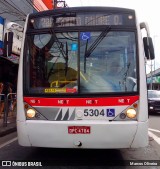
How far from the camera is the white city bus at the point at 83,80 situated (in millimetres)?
6172

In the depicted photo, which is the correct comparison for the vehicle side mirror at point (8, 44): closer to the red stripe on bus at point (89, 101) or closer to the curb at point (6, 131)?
the red stripe on bus at point (89, 101)

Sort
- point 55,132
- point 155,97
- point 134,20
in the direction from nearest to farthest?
point 55,132
point 134,20
point 155,97

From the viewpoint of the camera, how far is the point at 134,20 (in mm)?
6633

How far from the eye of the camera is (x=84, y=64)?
6.41 metres

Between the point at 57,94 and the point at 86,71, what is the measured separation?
2.22 ft

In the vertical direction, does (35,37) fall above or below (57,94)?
above

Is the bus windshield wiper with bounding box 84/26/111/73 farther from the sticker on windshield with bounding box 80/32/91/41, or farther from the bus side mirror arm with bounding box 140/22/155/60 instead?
the bus side mirror arm with bounding box 140/22/155/60

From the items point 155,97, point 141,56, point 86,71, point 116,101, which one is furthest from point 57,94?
point 155,97

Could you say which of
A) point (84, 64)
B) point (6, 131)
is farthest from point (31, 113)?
point (6, 131)

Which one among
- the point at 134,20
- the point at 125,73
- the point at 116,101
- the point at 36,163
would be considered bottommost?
the point at 36,163

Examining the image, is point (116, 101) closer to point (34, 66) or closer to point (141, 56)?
point (141, 56)

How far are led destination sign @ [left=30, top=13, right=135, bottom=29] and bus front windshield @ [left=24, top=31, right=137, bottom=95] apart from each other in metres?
0.19

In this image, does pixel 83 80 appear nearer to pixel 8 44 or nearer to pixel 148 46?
pixel 148 46

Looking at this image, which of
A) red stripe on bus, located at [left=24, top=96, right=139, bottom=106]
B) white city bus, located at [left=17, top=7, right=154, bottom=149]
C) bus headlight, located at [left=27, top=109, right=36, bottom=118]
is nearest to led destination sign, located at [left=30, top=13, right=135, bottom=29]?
white city bus, located at [left=17, top=7, right=154, bottom=149]
